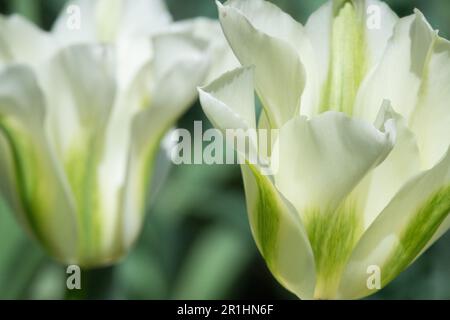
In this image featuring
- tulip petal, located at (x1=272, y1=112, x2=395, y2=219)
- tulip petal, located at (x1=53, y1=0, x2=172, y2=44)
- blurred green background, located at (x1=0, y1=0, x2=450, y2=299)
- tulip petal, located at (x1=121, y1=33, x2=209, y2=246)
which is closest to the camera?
tulip petal, located at (x1=272, y1=112, x2=395, y2=219)

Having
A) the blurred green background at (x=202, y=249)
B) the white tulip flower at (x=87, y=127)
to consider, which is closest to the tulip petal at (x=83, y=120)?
the white tulip flower at (x=87, y=127)

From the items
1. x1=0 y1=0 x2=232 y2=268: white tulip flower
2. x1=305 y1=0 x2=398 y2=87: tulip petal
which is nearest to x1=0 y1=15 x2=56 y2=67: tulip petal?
x1=0 y1=0 x2=232 y2=268: white tulip flower

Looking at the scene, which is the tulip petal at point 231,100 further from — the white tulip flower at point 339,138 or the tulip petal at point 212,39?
the tulip petal at point 212,39

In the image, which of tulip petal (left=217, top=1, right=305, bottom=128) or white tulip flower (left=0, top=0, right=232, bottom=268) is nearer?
tulip petal (left=217, top=1, right=305, bottom=128)

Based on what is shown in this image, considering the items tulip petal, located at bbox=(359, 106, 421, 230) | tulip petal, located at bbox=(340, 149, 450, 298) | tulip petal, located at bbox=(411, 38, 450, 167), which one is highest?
tulip petal, located at bbox=(411, 38, 450, 167)

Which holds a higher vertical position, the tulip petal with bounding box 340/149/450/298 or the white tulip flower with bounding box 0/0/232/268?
the white tulip flower with bounding box 0/0/232/268

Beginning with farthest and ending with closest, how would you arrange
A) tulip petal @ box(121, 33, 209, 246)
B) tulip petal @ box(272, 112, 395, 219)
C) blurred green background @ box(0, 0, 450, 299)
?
blurred green background @ box(0, 0, 450, 299) → tulip petal @ box(121, 33, 209, 246) → tulip petal @ box(272, 112, 395, 219)

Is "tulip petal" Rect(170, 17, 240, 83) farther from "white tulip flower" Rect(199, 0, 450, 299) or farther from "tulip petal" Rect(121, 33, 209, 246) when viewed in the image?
"white tulip flower" Rect(199, 0, 450, 299)

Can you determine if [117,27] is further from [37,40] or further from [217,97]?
[217,97]

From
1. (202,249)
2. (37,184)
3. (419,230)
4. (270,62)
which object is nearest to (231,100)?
(270,62)
